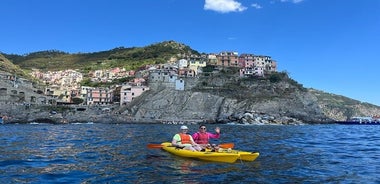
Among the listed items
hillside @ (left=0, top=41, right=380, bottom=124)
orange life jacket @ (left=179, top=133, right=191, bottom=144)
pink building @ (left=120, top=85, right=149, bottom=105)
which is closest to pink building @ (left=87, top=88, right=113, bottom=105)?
pink building @ (left=120, top=85, right=149, bottom=105)

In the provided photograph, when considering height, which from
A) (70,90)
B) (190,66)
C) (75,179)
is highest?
(190,66)

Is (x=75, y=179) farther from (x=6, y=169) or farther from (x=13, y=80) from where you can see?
(x=13, y=80)

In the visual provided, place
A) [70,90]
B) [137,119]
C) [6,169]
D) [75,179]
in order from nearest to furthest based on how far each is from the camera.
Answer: [75,179], [6,169], [137,119], [70,90]

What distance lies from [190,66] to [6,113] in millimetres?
66751

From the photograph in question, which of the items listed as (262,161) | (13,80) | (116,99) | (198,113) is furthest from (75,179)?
(13,80)

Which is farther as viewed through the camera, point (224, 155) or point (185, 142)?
point (185, 142)

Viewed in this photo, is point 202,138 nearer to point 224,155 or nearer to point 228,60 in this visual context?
point 224,155

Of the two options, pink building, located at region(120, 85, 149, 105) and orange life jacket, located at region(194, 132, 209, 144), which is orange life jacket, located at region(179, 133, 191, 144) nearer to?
orange life jacket, located at region(194, 132, 209, 144)

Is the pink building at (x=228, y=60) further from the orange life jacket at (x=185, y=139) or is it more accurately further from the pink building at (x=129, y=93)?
the orange life jacket at (x=185, y=139)

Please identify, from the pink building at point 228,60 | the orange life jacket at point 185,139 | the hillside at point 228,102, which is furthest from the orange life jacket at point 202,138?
the pink building at point 228,60

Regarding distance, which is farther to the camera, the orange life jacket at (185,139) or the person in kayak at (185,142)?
the orange life jacket at (185,139)

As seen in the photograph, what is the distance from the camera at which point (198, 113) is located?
4424 inches

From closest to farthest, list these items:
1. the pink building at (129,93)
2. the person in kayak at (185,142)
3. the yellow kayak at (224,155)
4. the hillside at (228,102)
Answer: the yellow kayak at (224,155) → the person in kayak at (185,142) → the hillside at (228,102) → the pink building at (129,93)

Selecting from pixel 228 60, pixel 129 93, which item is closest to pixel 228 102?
pixel 129 93
